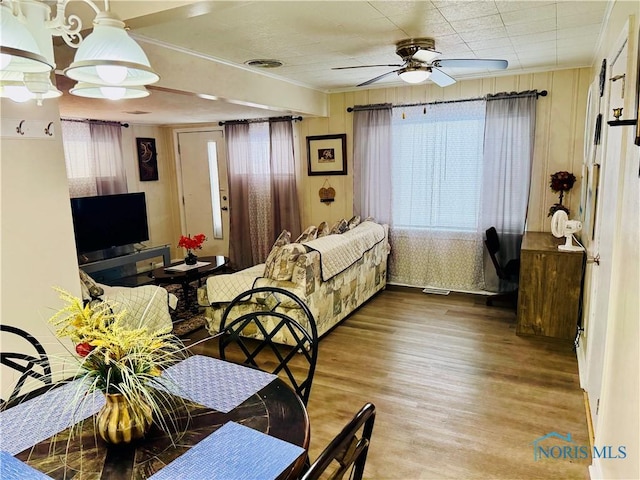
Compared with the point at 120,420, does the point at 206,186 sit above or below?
above

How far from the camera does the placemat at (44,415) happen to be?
137 cm

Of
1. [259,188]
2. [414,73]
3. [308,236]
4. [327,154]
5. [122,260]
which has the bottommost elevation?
[122,260]

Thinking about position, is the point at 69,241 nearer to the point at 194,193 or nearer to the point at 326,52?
the point at 326,52

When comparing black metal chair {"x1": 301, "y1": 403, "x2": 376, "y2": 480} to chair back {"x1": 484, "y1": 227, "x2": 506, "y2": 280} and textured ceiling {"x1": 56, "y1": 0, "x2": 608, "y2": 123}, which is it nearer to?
textured ceiling {"x1": 56, "y1": 0, "x2": 608, "y2": 123}

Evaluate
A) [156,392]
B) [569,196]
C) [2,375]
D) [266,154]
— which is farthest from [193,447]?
[266,154]

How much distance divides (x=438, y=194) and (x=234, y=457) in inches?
170

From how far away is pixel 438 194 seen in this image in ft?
16.8

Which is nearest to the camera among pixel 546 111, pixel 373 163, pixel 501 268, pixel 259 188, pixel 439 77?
pixel 439 77

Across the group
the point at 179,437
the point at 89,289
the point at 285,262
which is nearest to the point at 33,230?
the point at 89,289

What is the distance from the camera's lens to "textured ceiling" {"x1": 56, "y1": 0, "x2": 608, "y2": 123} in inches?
99.0

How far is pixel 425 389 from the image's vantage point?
303cm

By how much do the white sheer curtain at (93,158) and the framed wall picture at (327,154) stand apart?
2785 millimetres

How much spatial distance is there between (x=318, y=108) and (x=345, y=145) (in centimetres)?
56

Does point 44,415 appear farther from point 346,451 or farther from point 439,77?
point 439,77
